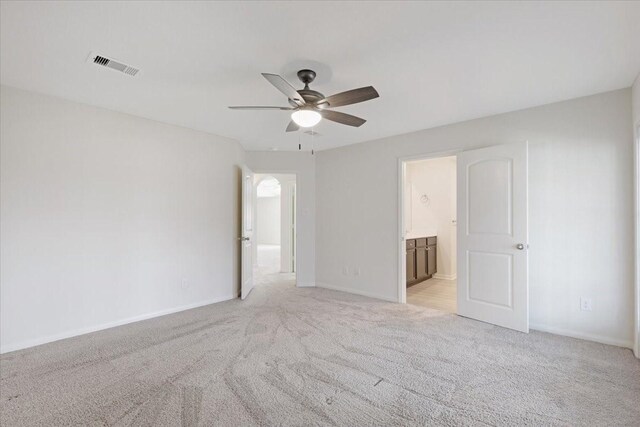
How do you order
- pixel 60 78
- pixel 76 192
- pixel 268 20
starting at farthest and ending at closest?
pixel 76 192 < pixel 60 78 < pixel 268 20

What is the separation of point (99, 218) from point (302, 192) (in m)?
2.94

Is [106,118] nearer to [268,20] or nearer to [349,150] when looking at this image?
[268,20]

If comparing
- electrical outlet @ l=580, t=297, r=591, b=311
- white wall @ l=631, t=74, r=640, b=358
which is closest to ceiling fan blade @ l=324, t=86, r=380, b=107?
white wall @ l=631, t=74, r=640, b=358

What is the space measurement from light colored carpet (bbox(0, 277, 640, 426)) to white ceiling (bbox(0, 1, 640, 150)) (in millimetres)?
2389

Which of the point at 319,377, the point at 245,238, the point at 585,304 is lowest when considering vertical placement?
the point at 319,377

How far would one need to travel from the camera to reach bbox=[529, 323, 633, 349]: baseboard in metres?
2.75

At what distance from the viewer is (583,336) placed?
2936 mm

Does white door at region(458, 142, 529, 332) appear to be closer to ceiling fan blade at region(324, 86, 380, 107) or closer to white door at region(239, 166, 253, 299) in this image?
ceiling fan blade at region(324, 86, 380, 107)

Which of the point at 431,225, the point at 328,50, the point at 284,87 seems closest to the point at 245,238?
the point at 284,87

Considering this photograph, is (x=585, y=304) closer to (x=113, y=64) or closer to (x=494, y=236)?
(x=494, y=236)

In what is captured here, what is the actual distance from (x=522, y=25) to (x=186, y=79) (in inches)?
99.7

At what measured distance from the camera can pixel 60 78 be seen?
256 centimetres

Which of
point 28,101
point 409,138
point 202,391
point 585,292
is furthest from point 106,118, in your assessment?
point 585,292

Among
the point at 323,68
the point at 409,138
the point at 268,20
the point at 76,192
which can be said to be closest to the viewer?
the point at 268,20
